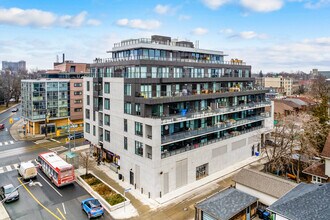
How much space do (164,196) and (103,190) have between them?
27.1 feet

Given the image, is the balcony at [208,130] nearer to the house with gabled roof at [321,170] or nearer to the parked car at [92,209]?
the parked car at [92,209]

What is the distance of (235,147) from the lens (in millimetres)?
45594

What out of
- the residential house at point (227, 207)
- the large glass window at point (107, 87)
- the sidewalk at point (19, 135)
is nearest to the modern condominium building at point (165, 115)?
the large glass window at point (107, 87)

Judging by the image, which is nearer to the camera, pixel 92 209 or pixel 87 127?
pixel 92 209

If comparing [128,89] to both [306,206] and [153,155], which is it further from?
[306,206]

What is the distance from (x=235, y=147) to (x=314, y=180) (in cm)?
1328

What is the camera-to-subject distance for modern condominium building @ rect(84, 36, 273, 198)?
3375 cm

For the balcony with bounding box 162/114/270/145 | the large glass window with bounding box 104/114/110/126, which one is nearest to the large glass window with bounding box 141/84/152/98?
the balcony with bounding box 162/114/270/145

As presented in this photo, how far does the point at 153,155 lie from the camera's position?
32000 mm

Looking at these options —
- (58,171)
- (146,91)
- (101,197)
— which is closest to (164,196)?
(101,197)

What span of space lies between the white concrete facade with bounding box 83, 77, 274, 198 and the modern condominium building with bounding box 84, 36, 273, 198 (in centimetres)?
13

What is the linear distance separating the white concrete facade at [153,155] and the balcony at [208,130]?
7.03 ft

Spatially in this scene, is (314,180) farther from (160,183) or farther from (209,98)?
(160,183)

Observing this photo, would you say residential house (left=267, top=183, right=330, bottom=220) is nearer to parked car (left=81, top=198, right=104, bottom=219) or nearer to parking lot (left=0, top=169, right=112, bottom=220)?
parked car (left=81, top=198, right=104, bottom=219)
